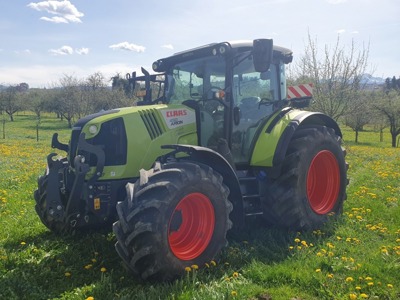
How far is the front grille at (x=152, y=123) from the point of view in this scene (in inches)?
185

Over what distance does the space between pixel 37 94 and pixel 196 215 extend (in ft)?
255

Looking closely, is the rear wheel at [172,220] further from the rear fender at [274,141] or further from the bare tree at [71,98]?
the bare tree at [71,98]

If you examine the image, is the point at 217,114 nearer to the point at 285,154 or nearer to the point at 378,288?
the point at 285,154

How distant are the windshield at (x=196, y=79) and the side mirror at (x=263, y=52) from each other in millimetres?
722

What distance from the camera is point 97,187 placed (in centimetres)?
429

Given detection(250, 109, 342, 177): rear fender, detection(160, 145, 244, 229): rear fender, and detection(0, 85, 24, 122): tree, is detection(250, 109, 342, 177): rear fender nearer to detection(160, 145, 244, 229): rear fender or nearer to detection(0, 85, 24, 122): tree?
detection(160, 145, 244, 229): rear fender

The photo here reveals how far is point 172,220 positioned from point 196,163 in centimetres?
68

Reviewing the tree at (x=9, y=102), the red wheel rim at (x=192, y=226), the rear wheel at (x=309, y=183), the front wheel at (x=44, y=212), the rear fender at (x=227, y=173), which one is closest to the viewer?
the red wheel rim at (x=192, y=226)

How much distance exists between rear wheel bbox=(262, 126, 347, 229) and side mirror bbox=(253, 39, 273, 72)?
4.49 feet

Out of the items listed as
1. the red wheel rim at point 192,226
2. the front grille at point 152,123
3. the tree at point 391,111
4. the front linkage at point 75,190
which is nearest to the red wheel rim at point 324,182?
the red wheel rim at point 192,226

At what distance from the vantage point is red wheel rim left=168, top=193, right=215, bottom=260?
161 inches

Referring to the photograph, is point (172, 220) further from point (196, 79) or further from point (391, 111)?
point (391, 111)

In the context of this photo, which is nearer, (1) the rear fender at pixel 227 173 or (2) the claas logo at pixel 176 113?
(1) the rear fender at pixel 227 173

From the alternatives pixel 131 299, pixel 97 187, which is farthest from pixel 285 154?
pixel 131 299
